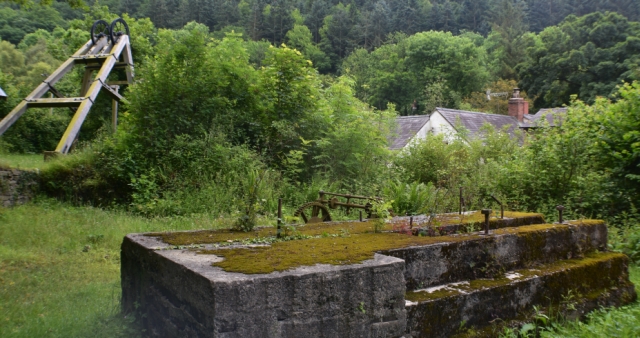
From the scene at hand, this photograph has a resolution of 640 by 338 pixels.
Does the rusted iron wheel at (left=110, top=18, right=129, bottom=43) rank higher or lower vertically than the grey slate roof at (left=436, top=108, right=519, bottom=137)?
higher

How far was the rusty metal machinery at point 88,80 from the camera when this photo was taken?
1393cm

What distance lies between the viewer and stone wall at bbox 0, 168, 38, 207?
10.1 m

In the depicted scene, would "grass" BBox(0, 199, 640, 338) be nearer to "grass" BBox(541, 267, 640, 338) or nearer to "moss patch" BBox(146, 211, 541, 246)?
"grass" BBox(541, 267, 640, 338)

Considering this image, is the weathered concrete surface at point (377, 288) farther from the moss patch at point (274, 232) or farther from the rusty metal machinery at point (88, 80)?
the rusty metal machinery at point (88, 80)

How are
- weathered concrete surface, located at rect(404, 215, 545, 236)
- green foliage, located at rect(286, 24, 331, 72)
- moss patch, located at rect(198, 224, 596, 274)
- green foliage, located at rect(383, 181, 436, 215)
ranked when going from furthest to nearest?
green foliage, located at rect(286, 24, 331, 72)
green foliage, located at rect(383, 181, 436, 215)
weathered concrete surface, located at rect(404, 215, 545, 236)
moss patch, located at rect(198, 224, 596, 274)

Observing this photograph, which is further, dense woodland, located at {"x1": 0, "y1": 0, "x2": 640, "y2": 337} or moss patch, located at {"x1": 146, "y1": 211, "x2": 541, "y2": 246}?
dense woodland, located at {"x1": 0, "y1": 0, "x2": 640, "y2": 337}

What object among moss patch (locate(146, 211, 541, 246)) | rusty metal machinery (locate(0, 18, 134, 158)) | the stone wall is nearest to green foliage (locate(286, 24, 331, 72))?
rusty metal machinery (locate(0, 18, 134, 158))

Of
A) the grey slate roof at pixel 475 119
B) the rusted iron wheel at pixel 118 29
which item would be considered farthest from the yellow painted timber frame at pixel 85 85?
the grey slate roof at pixel 475 119

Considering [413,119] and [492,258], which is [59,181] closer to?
[492,258]

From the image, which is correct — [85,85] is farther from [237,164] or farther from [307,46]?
[307,46]

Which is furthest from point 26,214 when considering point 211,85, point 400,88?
point 400,88

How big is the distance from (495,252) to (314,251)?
6.85 ft

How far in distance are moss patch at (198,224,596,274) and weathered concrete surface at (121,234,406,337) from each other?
0.41 feet

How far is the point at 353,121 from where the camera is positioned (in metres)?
13.5
